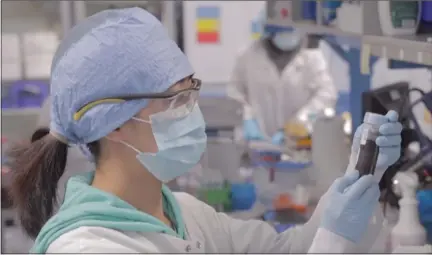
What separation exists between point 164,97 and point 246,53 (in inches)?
140

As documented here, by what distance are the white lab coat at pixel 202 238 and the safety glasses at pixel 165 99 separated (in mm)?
249

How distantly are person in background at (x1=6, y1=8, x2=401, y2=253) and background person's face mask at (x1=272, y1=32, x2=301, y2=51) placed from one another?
3121mm

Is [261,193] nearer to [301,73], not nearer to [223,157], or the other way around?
[223,157]

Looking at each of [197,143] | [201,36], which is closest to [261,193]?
[197,143]

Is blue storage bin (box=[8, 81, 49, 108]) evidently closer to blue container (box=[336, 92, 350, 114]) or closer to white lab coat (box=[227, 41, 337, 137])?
white lab coat (box=[227, 41, 337, 137])

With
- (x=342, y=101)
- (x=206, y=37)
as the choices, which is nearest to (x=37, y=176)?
(x=342, y=101)

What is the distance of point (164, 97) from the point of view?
1.38 metres

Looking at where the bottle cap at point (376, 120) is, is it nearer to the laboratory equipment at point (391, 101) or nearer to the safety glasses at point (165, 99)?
the safety glasses at point (165, 99)

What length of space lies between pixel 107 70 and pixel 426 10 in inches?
38.8

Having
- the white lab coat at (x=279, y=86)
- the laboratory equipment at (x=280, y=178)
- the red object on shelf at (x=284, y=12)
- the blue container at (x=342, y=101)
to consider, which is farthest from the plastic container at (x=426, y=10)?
the blue container at (x=342, y=101)

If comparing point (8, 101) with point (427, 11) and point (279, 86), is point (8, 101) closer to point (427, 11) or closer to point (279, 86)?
point (279, 86)

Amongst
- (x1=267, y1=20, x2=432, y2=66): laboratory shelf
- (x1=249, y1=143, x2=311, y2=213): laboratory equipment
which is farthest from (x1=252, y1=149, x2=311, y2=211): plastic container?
(x1=267, y1=20, x2=432, y2=66): laboratory shelf

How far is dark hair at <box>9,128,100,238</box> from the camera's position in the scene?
4.85 feet

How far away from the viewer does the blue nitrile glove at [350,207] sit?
1.23 m
